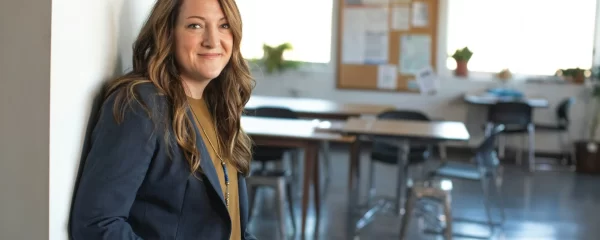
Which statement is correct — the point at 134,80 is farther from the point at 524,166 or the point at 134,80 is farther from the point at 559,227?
the point at 524,166

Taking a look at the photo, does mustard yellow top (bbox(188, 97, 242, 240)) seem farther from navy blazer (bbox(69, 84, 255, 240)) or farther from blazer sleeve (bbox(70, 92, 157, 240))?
blazer sleeve (bbox(70, 92, 157, 240))

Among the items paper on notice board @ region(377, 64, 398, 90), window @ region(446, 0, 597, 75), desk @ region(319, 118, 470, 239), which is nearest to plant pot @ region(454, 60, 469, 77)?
window @ region(446, 0, 597, 75)

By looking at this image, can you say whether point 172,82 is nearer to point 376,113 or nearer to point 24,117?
point 24,117

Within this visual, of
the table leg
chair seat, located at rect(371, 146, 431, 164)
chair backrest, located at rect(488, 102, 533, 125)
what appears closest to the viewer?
the table leg

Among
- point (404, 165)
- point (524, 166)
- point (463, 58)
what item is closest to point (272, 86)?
point (463, 58)

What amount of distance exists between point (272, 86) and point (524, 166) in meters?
3.03

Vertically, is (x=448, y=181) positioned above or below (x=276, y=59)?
below

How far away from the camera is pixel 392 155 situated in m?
5.03

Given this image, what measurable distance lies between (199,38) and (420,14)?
22.4ft

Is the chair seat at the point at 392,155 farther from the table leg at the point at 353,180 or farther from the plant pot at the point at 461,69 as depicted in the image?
the plant pot at the point at 461,69

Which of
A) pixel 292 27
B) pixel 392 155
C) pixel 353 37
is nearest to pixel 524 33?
pixel 353 37

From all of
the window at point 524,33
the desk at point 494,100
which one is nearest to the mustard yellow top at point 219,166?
the desk at point 494,100

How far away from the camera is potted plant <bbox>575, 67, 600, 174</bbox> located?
6992 mm

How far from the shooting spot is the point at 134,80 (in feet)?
4.09
